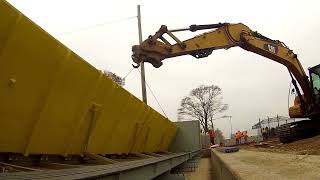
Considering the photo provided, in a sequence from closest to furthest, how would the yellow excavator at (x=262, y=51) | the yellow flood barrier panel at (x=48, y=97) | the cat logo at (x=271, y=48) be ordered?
the yellow flood barrier panel at (x=48, y=97), the yellow excavator at (x=262, y=51), the cat logo at (x=271, y=48)

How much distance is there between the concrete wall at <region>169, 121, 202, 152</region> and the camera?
17234 mm

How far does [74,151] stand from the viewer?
6.30 m

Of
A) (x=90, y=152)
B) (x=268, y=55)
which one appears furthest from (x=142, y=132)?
(x=268, y=55)

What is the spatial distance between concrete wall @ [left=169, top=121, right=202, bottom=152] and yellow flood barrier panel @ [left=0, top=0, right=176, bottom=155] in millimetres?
9456

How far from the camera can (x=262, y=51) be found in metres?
17.9

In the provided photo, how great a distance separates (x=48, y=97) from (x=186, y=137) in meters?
12.6

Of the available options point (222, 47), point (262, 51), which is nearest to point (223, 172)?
point (222, 47)

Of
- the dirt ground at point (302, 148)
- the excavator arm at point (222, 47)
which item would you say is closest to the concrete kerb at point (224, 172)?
the dirt ground at point (302, 148)

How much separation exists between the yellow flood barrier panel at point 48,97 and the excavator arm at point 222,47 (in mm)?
6603

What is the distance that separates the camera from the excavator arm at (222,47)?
1443cm

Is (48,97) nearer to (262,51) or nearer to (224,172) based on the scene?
(224,172)

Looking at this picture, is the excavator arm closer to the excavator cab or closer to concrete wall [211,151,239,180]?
the excavator cab

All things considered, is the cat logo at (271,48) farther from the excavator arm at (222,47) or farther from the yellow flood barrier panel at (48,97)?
the yellow flood barrier panel at (48,97)

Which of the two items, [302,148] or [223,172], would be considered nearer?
[223,172]
